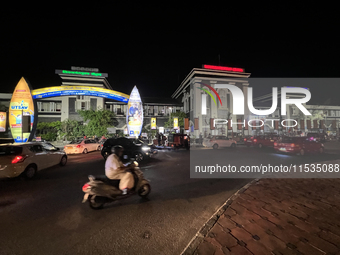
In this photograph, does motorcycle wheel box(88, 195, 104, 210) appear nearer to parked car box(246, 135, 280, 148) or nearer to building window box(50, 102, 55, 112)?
parked car box(246, 135, 280, 148)

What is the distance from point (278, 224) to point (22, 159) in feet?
27.4

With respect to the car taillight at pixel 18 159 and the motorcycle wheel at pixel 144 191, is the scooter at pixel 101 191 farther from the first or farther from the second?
Result: the car taillight at pixel 18 159

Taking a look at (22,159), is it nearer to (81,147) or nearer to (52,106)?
(81,147)

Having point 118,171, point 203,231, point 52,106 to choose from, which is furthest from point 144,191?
point 52,106

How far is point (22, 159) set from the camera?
672 cm

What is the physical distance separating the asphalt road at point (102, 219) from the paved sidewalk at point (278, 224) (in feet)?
1.57

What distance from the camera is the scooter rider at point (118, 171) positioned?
4.55 meters

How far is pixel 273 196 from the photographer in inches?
196

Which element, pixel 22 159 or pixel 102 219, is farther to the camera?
pixel 22 159

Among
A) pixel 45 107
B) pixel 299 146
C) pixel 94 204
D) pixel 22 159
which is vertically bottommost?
pixel 94 204

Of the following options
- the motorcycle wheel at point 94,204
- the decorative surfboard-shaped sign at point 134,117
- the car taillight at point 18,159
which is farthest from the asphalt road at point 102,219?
the decorative surfboard-shaped sign at point 134,117

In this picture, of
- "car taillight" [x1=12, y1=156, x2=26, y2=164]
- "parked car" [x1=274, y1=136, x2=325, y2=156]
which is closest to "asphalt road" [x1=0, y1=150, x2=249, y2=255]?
"car taillight" [x1=12, y1=156, x2=26, y2=164]

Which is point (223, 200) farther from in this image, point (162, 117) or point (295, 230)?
point (162, 117)

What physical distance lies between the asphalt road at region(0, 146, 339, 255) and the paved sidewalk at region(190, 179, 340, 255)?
1.57 feet
